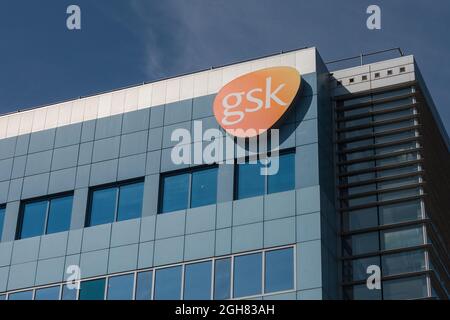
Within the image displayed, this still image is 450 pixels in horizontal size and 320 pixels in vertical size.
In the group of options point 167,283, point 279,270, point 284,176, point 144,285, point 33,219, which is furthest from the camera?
point 33,219

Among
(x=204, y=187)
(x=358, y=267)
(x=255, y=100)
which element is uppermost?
(x=255, y=100)

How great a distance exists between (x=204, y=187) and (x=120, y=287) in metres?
6.18

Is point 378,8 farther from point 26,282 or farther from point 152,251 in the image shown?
point 26,282

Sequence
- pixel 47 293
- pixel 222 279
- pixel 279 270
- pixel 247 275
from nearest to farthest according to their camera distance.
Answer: pixel 279 270, pixel 247 275, pixel 222 279, pixel 47 293

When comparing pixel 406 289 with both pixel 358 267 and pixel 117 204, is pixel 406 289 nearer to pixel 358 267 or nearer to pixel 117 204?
pixel 358 267

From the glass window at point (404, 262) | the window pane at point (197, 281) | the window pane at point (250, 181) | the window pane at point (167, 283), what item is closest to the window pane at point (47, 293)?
the window pane at point (167, 283)

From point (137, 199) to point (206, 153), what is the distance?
14.0ft

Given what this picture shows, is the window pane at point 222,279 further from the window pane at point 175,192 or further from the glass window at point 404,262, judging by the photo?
the glass window at point 404,262

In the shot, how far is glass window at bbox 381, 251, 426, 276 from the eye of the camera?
147 ft

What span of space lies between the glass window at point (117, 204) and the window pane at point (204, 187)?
2.95 m

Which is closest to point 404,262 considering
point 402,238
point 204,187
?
point 402,238

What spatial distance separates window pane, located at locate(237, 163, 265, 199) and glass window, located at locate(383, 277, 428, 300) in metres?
7.33

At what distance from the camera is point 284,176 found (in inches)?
1853
